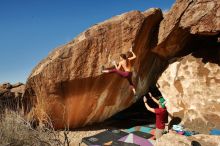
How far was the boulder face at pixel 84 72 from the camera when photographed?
748 cm

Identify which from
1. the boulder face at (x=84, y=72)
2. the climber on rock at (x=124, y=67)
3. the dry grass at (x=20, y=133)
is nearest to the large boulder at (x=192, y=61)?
the boulder face at (x=84, y=72)

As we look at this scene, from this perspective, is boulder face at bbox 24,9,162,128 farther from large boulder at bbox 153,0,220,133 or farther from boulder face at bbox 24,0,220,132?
large boulder at bbox 153,0,220,133

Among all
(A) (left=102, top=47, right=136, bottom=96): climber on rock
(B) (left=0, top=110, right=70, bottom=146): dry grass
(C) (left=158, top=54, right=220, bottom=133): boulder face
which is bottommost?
(B) (left=0, top=110, right=70, bottom=146): dry grass

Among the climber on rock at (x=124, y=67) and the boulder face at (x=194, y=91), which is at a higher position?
the climber on rock at (x=124, y=67)

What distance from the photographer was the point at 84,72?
24.9ft

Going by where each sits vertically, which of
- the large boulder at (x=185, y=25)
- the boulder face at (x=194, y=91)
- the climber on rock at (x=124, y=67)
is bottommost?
the boulder face at (x=194, y=91)

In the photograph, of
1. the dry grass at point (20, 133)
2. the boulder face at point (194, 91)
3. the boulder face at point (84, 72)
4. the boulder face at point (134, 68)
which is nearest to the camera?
the dry grass at point (20, 133)

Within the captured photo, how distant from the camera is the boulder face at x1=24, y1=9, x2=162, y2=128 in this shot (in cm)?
748

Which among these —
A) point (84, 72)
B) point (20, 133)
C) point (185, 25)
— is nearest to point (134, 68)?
point (84, 72)

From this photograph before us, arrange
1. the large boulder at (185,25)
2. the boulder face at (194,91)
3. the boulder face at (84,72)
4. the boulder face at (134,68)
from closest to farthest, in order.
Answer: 1. the large boulder at (185,25)
2. the boulder face at (194,91)
3. the boulder face at (134,68)
4. the boulder face at (84,72)

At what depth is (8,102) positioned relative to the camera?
8.62 m

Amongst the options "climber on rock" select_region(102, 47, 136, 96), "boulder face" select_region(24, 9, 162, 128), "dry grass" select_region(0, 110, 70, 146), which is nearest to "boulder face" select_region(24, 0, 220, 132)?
"boulder face" select_region(24, 9, 162, 128)

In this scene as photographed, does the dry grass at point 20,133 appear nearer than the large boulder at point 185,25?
Yes

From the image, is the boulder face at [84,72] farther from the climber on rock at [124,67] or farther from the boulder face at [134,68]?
Answer: the climber on rock at [124,67]
